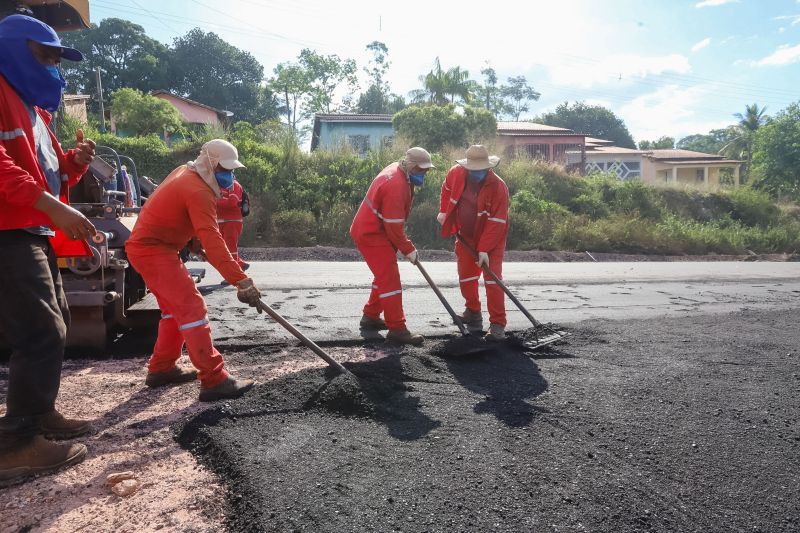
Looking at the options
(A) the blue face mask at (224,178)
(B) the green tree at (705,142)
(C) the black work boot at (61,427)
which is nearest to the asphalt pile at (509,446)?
(C) the black work boot at (61,427)

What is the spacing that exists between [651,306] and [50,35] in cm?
709

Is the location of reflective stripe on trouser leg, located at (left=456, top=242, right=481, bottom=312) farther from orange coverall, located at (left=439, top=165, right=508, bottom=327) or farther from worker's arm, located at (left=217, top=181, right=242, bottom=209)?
worker's arm, located at (left=217, top=181, right=242, bottom=209)

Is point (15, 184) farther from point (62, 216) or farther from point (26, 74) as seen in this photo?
point (26, 74)

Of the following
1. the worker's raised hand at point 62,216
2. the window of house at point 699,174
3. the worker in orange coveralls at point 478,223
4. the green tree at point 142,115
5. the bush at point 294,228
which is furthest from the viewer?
the window of house at point 699,174

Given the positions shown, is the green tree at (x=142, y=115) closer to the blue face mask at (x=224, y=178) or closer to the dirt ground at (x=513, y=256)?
the dirt ground at (x=513, y=256)

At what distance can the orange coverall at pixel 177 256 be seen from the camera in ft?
11.9

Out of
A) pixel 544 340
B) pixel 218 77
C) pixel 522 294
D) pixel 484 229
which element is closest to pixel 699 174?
pixel 218 77

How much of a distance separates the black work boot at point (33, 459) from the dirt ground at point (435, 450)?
53mm

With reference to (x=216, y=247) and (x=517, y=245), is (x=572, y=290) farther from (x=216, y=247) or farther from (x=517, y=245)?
(x=517, y=245)

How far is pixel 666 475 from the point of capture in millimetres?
2850

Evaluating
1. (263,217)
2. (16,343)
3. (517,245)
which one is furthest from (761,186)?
(16,343)

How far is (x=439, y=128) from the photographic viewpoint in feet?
82.7

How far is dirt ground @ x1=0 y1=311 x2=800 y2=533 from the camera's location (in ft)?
8.09

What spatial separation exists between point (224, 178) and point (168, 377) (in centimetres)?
133
